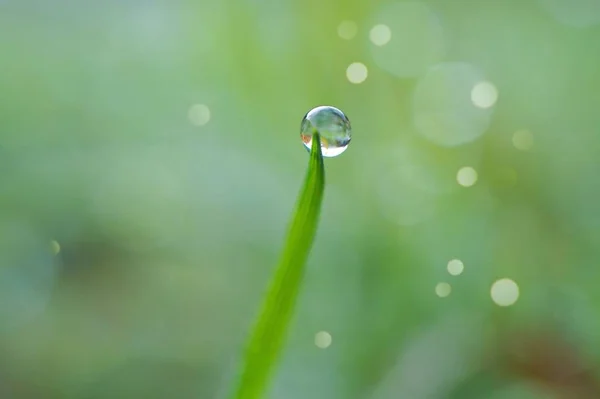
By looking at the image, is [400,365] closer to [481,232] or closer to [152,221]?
[481,232]

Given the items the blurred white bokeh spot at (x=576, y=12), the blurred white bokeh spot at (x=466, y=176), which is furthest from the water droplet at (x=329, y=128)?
the blurred white bokeh spot at (x=576, y=12)

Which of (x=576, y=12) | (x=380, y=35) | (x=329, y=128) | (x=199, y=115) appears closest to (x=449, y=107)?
(x=380, y=35)

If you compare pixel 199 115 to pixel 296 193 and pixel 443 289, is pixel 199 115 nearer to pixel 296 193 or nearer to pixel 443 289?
pixel 296 193

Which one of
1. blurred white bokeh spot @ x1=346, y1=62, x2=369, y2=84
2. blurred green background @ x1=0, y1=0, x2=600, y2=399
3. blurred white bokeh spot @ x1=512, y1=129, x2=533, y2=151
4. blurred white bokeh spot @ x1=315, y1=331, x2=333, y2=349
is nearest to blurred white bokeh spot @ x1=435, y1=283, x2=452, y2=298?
blurred green background @ x1=0, y1=0, x2=600, y2=399

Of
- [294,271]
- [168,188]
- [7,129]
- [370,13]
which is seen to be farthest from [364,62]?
[294,271]

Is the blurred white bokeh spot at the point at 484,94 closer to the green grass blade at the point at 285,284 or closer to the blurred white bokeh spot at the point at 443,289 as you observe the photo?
the blurred white bokeh spot at the point at 443,289

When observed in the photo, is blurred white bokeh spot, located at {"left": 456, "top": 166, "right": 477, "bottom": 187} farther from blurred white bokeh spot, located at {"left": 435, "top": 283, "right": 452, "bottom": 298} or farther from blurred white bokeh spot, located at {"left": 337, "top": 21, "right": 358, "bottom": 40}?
blurred white bokeh spot, located at {"left": 337, "top": 21, "right": 358, "bottom": 40}
